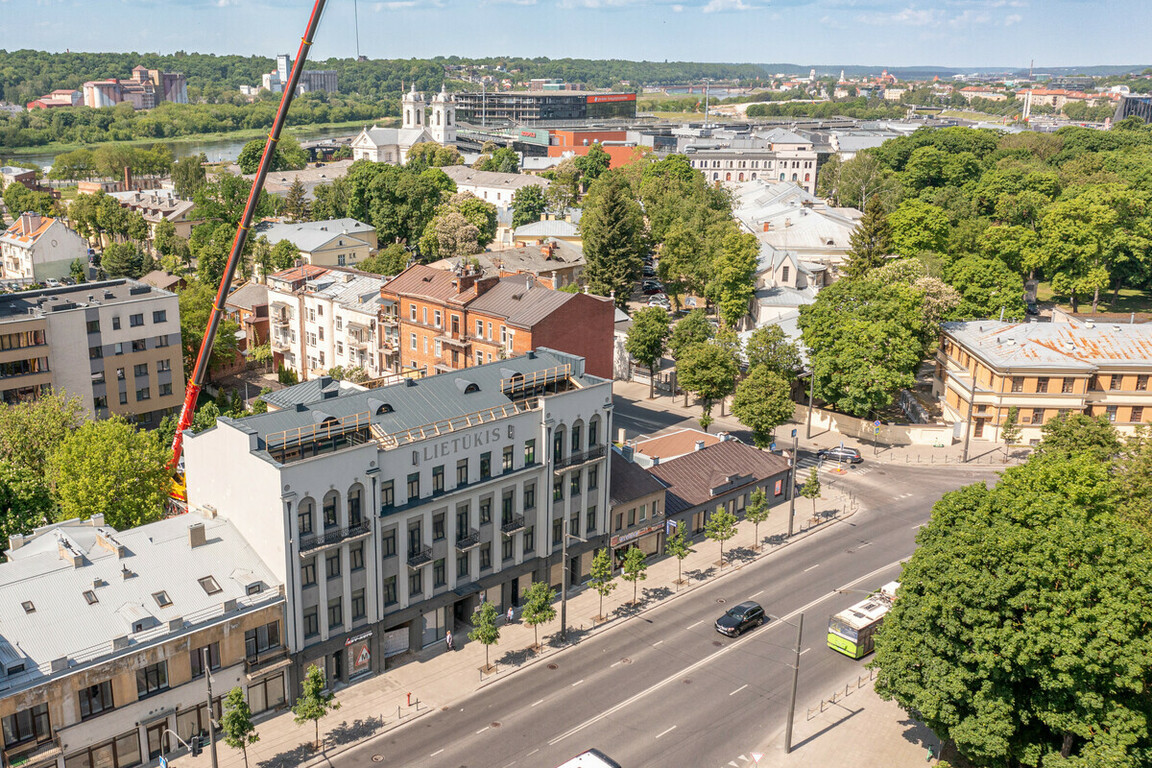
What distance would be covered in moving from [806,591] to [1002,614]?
22.3 m

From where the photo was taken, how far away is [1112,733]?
41.4 m

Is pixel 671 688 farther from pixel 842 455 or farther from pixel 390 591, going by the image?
pixel 842 455

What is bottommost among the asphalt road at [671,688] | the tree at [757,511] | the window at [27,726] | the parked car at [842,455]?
the asphalt road at [671,688]

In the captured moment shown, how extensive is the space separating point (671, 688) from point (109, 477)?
119ft

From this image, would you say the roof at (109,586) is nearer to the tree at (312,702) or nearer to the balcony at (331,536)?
the balcony at (331,536)

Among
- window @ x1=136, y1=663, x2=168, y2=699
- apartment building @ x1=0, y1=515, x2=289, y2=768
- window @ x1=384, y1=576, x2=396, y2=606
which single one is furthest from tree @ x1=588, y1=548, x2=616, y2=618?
window @ x1=136, y1=663, x2=168, y2=699

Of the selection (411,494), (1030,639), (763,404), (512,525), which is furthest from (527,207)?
(1030,639)

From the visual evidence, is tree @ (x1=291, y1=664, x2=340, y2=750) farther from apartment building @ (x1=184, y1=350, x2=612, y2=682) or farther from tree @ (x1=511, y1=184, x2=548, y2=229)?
tree @ (x1=511, y1=184, x2=548, y2=229)

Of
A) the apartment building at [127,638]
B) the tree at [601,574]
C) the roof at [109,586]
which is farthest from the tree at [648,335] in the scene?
the apartment building at [127,638]

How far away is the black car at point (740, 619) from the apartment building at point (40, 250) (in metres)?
105

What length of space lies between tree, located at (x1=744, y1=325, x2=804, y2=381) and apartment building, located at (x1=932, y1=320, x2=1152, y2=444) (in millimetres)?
16986

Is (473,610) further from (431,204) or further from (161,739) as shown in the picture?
(431,204)

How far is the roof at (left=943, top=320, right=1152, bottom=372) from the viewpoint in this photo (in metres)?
89.6

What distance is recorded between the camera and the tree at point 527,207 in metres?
168
